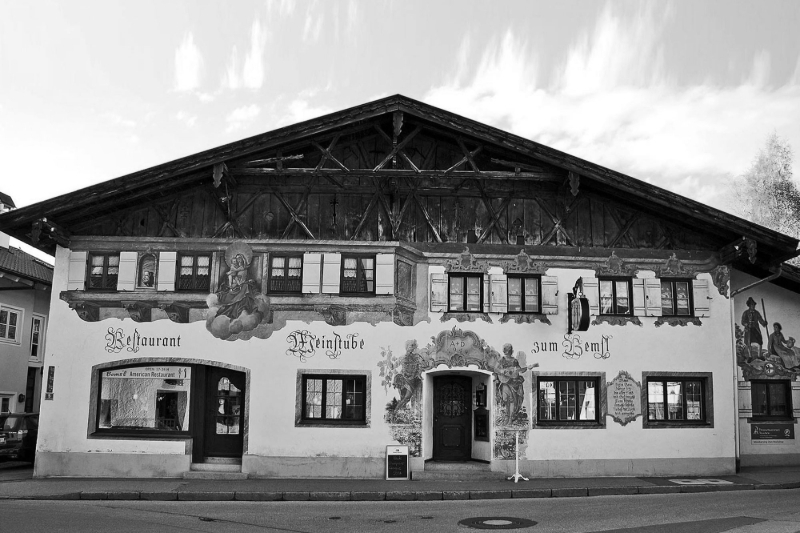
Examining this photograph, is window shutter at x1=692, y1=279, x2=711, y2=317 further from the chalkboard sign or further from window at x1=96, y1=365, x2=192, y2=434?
window at x1=96, y1=365, x2=192, y2=434

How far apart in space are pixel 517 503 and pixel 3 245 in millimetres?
24151

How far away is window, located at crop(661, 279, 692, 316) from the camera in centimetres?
1875

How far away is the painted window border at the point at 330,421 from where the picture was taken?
693 inches

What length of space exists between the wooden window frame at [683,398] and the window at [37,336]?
21.7 meters

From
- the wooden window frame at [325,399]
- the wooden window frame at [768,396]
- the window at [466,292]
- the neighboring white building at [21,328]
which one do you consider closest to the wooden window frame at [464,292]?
the window at [466,292]

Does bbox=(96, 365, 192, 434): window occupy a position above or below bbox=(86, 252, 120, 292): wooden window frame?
below

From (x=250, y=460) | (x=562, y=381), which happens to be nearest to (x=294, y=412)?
(x=250, y=460)

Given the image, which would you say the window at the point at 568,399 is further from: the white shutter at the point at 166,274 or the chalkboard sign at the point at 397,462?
the white shutter at the point at 166,274

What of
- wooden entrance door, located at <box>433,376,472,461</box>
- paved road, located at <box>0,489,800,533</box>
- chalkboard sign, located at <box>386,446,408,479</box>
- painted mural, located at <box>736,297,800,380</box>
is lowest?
paved road, located at <box>0,489,800,533</box>

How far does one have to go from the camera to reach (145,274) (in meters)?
18.0

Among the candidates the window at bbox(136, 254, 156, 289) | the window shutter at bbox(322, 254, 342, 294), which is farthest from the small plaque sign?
the window at bbox(136, 254, 156, 289)

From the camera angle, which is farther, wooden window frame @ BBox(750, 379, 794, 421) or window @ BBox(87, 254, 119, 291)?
wooden window frame @ BBox(750, 379, 794, 421)

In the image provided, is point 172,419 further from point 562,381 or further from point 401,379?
point 562,381

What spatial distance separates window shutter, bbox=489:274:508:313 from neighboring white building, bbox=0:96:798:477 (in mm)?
59
